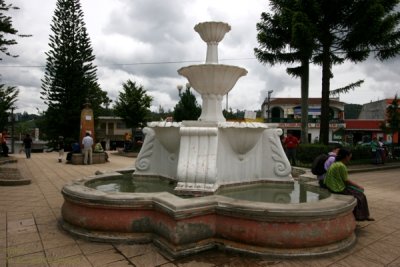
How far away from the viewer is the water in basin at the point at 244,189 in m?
4.95

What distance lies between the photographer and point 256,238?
3619mm

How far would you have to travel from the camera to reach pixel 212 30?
6152mm

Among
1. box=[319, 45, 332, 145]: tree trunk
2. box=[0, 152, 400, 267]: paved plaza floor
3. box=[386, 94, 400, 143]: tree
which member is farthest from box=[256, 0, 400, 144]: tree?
box=[0, 152, 400, 267]: paved plaza floor

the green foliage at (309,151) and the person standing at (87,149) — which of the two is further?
the green foliage at (309,151)

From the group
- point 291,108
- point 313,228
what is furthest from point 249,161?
point 291,108

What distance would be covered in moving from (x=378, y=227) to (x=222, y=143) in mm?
2714

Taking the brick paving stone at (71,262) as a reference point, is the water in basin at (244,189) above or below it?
above

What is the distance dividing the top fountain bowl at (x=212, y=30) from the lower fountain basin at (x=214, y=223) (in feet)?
11.4

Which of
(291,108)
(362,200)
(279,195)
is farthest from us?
(291,108)

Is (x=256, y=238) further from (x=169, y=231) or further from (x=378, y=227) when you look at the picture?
(x=378, y=227)

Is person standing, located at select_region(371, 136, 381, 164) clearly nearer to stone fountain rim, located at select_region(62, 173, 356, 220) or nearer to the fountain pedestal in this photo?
the fountain pedestal

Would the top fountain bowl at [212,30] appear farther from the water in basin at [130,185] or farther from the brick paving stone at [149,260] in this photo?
the brick paving stone at [149,260]

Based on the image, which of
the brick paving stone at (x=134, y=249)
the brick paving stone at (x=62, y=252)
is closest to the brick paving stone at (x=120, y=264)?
the brick paving stone at (x=134, y=249)

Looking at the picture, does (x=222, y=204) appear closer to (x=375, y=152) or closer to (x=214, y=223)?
(x=214, y=223)
